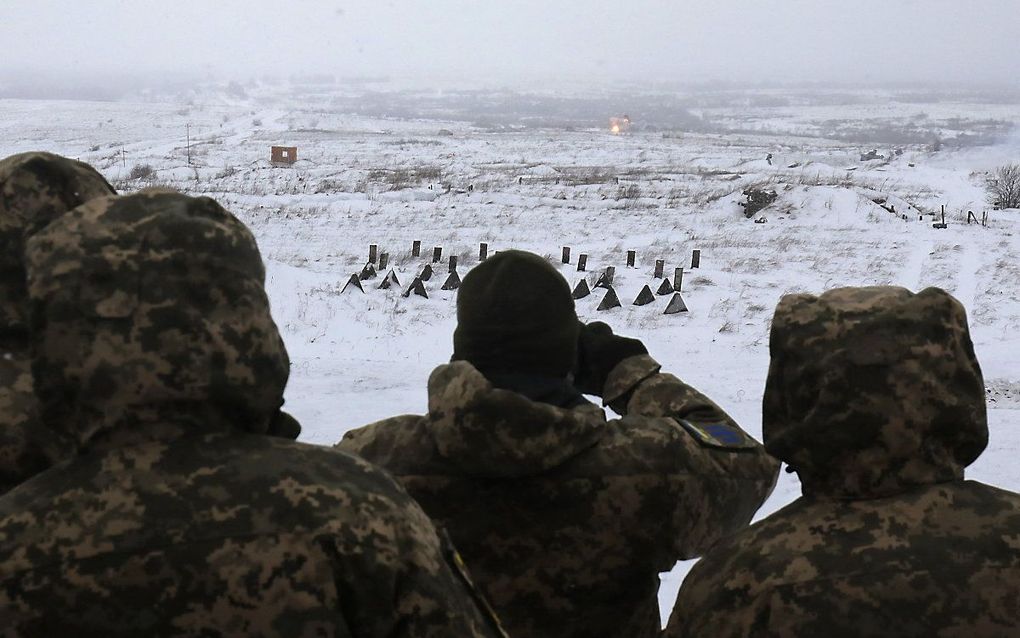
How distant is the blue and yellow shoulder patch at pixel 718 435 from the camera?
2605 millimetres

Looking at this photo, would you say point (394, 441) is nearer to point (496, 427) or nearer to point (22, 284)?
point (496, 427)

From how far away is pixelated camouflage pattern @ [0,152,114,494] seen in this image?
2480mm

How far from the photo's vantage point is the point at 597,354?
2.95m

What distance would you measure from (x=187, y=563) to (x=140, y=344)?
1.27 feet

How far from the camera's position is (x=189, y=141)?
4875 cm

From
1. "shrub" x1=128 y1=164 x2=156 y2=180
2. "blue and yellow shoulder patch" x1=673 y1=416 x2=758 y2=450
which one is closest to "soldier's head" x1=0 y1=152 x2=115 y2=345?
"blue and yellow shoulder patch" x1=673 y1=416 x2=758 y2=450

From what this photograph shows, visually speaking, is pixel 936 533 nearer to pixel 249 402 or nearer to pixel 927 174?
pixel 249 402

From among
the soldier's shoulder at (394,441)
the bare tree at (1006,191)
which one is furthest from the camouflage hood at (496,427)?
the bare tree at (1006,191)

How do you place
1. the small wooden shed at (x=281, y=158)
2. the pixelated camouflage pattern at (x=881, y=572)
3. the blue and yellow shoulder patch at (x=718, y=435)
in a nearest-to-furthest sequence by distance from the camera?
1. the pixelated camouflage pattern at (x=881, y=572)
2. the blue and yellow shoulder patch at (x=718, y=435)
3. the small wooden shed at (x=281, y=158)

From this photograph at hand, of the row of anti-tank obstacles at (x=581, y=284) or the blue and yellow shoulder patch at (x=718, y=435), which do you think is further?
the row of anti-tank obstacles at (x=581, y=284)

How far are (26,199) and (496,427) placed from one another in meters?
1.63

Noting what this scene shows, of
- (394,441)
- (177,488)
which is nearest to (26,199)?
(394,441)

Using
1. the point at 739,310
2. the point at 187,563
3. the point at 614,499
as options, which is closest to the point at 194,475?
the point at 187,563

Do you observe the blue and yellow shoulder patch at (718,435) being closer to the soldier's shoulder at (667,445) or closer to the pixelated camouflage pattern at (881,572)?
the soldier's shoulder at (667,445)
